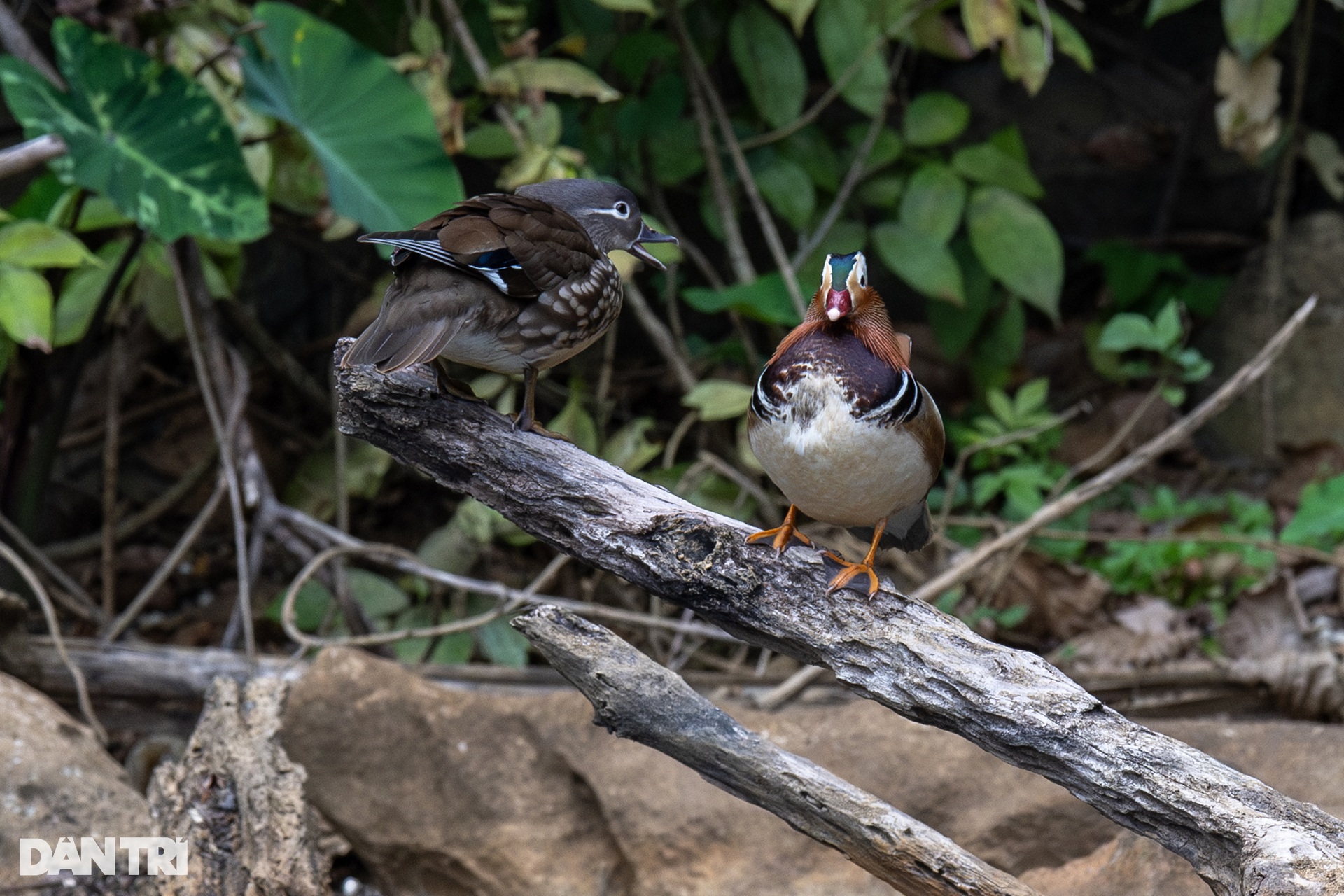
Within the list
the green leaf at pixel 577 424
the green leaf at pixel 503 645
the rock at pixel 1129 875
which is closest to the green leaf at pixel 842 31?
the green leaf at pixel 577 424

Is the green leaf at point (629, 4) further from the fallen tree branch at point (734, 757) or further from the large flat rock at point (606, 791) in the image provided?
the fallen tree branch at point (734, 757)

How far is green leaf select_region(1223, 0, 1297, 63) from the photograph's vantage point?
3.82 metres

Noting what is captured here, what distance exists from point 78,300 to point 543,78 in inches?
64.9

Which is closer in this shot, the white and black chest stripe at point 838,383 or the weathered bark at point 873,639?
the weathered bark at point 873,639

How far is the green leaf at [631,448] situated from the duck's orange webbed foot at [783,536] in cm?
165

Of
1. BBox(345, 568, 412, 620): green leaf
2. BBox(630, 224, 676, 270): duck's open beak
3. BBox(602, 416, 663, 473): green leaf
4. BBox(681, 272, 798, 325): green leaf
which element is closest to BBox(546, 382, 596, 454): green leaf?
BBox(602, 416, 663, 473): green leaf

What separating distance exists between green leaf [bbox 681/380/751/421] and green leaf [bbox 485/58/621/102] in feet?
3.02

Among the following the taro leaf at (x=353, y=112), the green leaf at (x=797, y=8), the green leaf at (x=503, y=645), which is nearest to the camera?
the taro leaf at (x=353, y=112)

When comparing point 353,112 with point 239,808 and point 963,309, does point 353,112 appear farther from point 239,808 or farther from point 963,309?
point 963,309

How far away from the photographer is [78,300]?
3748mm

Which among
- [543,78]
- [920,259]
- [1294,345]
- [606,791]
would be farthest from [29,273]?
[1294,345]

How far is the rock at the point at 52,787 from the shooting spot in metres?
2.50

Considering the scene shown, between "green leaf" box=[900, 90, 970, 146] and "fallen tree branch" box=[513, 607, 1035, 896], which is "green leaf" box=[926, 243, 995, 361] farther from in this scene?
"fallen tree branch" box=[513, 607, 1035, 896]

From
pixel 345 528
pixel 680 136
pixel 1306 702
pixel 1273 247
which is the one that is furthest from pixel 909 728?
pixel 1273 247
